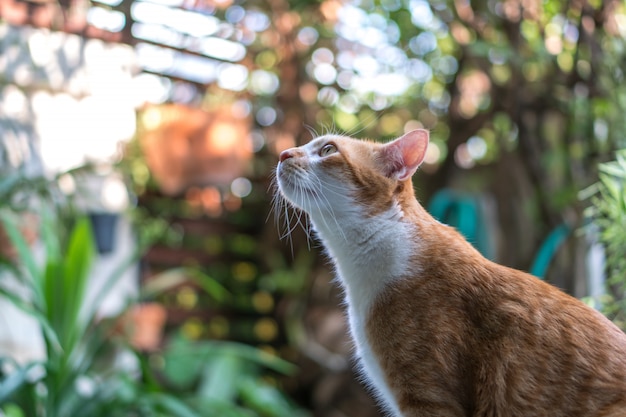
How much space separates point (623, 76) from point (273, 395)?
1637 millimetres

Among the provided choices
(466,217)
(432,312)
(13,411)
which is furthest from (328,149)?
(13,411)

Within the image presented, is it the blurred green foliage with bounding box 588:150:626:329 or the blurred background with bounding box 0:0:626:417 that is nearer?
the blurred green foliage with bounding box 588:150:626:329

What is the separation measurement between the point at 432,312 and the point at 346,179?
0.23 metres

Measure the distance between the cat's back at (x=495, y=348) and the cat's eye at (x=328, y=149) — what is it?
224 millimetres

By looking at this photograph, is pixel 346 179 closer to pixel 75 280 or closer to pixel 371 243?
pixel 371 243

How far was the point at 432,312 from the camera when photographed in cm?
79

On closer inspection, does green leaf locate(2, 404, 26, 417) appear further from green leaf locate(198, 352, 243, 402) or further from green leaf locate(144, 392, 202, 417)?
green leaf locate(198, 352, 243, 402)

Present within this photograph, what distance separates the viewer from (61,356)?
65.4 inches

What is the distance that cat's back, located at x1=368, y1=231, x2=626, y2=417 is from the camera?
0.71 metres

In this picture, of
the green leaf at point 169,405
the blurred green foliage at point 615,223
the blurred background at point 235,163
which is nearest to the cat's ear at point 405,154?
the blurred green foliage at point 615,223

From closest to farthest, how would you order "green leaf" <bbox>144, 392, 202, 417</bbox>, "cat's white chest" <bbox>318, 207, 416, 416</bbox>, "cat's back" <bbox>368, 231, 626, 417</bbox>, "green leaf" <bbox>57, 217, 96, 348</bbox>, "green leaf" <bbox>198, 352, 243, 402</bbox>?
"cat's back" <bbox>368, 231, 626, 417</bbox> < "cat's white chest" <bbox>318, 207, 416, 416</bbox> < "green leaf" <bbox>144, 392, 202, 417</bbox> < "green leaf" <bbox>57, 217, 96, 348</bbox> < "green leaf" <bbox>198, 352, 243, 402</bbox>

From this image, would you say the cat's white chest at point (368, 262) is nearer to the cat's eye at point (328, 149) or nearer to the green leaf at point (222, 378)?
the cat's eye at point (328, 149)

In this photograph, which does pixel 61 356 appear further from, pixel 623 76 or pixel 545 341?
pixel 623 76

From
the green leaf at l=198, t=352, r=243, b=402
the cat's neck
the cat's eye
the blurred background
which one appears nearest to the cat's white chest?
the cat's neck
